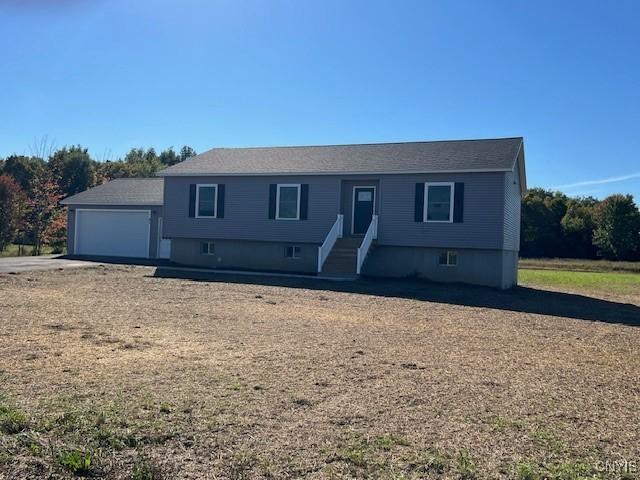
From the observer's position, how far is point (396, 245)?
1991cm

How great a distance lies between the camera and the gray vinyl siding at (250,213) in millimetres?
20938

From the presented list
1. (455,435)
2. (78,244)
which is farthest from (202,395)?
(78,244)

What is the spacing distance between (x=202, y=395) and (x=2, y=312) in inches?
234

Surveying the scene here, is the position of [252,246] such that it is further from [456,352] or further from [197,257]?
[456,352]

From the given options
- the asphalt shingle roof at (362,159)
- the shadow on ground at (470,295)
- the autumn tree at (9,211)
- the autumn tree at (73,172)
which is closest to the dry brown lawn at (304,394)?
the shadow on ground at (470,295)

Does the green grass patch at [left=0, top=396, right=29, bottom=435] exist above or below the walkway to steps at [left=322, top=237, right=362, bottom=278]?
below

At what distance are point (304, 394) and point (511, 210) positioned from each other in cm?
1662

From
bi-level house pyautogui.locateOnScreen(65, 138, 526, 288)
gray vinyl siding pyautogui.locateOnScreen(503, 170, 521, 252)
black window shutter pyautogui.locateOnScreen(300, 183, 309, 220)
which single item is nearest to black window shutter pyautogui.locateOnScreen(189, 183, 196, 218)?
bi-level house pyautogui.locateOnScreen(65, 138, 526, 288)

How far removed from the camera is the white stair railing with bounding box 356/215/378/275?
61.5ft

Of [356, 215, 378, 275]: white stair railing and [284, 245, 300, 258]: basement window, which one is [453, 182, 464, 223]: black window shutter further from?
[284, 245, 300, 258]: basement window

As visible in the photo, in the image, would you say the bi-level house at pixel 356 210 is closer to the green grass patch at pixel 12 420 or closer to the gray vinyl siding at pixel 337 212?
the gray vinyl siding at pixel 337 212

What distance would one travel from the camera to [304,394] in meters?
5.41

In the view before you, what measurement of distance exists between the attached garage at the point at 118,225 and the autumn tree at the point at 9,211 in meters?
6.22

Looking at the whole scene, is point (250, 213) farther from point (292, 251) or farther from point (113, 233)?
point (113, 233)
